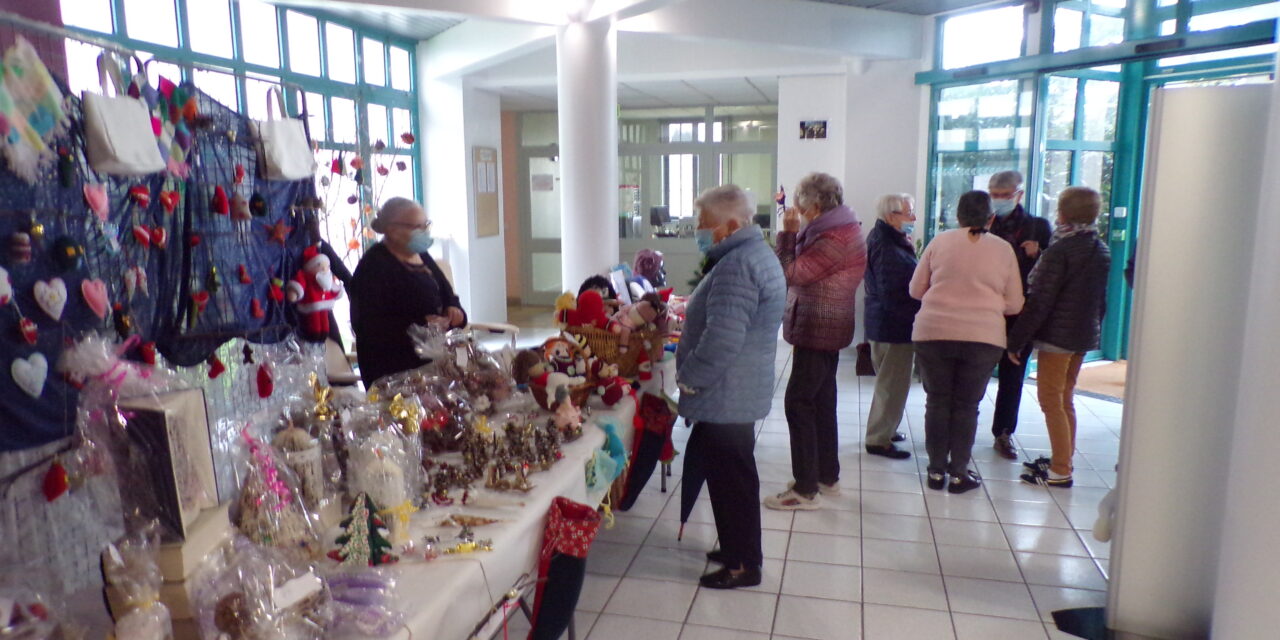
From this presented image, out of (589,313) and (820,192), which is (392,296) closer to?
(589,313)

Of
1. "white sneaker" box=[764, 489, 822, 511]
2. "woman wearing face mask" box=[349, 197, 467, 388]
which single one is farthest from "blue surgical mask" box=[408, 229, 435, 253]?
"white sneaker" box=[764, 489, 822, 511]

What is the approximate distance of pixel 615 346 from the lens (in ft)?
10.5

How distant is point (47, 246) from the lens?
6.44 ft

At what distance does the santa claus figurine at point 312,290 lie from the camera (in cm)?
283

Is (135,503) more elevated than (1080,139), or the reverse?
(1080,139)

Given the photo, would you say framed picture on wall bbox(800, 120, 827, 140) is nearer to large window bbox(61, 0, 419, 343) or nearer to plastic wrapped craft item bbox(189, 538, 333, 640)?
large window bbox(61, 0, 419, 343)

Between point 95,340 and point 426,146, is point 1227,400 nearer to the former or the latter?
point 95,340

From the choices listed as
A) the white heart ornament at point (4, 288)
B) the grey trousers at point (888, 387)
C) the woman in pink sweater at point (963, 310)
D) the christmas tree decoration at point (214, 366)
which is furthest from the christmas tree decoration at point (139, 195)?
the grey trousers at point (888, 387)

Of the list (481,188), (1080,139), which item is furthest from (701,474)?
(481,188)

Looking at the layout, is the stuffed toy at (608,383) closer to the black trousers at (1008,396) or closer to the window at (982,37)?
the black trousers at (1008,396)

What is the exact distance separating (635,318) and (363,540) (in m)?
1.78

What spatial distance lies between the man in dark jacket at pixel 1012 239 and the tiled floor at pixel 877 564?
0.27 m

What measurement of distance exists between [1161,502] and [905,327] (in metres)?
1.71

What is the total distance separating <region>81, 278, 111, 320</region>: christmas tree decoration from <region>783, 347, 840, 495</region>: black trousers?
249 cm
